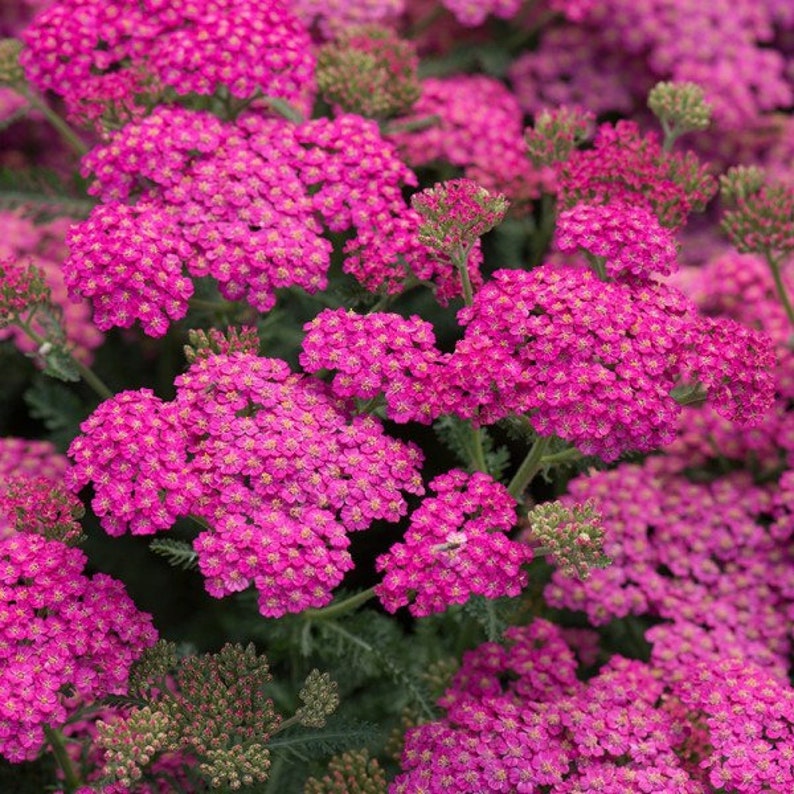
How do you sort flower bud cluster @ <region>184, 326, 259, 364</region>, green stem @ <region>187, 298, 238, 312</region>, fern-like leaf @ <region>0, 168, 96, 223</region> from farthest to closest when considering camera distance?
fern-like leaf @ <region>0, 168, 96, 223</region> → green stem @ <region>187, 298, 238, 312</region> → flower bud cluster @ <region>184, 326, 259, 364</region>

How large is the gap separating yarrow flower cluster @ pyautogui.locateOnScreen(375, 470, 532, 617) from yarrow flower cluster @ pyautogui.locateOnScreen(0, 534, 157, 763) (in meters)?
0.49

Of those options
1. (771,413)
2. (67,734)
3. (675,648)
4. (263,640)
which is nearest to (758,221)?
(771,413)

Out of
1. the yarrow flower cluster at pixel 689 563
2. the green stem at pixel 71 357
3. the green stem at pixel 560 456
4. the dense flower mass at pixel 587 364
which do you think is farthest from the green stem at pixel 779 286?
the green stem at pixel 71 357

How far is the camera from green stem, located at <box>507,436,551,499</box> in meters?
2.54

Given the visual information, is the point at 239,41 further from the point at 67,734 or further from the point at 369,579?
the point at 67,734

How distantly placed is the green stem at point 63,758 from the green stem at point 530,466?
39.7 inches

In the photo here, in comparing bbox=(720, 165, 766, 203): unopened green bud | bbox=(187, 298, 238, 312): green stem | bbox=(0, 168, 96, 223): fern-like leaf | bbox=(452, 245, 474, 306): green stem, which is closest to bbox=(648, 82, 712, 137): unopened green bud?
bbox=(720, 165, 766, 203): unopened green bud

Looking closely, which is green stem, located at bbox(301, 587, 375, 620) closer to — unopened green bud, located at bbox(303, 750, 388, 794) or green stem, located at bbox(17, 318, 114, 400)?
unopened green bud, located at bbox(303, 750, 388, 794)

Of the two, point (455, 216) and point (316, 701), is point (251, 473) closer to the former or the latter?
point (316, 701)

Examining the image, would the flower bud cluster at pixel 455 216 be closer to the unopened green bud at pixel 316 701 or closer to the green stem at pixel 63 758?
the unopened green bud at pixel 316 701

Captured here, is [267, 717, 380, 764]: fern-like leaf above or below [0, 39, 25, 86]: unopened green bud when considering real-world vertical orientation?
below

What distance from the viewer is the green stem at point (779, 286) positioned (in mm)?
3111

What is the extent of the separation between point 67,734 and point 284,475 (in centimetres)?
80

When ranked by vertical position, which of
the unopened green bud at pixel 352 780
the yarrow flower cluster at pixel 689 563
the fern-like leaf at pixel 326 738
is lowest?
the unopened green bud at pixel 352 780
